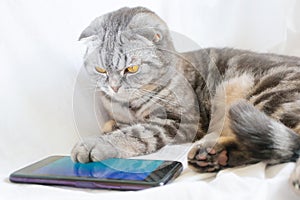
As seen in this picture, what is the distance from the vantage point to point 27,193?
937 mm

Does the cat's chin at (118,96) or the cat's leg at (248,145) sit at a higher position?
the cat's chin at (118,96)

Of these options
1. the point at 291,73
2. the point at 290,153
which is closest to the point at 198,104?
the point at 291,73

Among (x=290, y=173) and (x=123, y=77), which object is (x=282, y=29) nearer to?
(x=123, y=77)

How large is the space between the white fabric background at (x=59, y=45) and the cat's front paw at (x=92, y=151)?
0.54ft

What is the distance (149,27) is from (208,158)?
1.61 feet

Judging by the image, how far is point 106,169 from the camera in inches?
41.3

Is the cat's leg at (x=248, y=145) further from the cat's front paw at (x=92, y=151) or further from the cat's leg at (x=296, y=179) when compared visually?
the cat's front paw at (x=92, y=151)

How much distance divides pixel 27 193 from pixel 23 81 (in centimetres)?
51

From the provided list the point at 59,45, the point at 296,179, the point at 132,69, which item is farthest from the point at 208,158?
the point at 59,45

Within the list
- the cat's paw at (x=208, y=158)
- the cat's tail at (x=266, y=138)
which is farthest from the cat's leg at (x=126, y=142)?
the cat's tail at (x=266, y=138)

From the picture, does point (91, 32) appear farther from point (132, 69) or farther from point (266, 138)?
point (266, 138)

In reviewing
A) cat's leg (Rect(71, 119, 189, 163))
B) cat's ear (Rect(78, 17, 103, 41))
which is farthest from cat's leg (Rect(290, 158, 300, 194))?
cat's ear (Rect(78, 17, 103, 41))

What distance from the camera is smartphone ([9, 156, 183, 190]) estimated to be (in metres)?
0.95

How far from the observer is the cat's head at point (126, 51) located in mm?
1286
